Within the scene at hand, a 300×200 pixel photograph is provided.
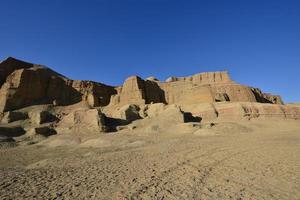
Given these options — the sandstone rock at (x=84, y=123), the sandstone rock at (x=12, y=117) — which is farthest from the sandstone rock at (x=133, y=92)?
the sandstone rock at (x=12, y=117)

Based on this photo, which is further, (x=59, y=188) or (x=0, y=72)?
(x=0, y=72)

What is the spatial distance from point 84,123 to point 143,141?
42.8 ft

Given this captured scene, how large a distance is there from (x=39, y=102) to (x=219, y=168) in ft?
155

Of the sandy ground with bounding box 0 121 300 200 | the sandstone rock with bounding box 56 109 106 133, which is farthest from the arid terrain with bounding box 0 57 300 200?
the sandstone rock with bounding box 56 109 106 133

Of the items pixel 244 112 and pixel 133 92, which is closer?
pixel 244 112

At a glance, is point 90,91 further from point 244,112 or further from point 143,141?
point 143,141

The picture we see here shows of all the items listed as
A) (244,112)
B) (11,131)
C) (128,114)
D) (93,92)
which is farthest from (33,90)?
(244,112)

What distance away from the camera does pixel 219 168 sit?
409 inches

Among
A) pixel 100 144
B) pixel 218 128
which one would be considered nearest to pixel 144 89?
pixel 218 128

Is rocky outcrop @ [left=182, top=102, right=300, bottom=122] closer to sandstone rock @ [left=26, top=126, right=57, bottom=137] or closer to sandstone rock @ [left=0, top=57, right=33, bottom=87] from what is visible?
sandstone rock @ [left=26, top=126, right=57, bottom=137]

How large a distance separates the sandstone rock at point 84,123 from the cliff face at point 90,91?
15969 mm

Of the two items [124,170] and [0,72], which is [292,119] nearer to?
[124,170]

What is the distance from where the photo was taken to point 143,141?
884 inches

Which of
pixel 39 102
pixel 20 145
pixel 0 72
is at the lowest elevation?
pixel 20 145
